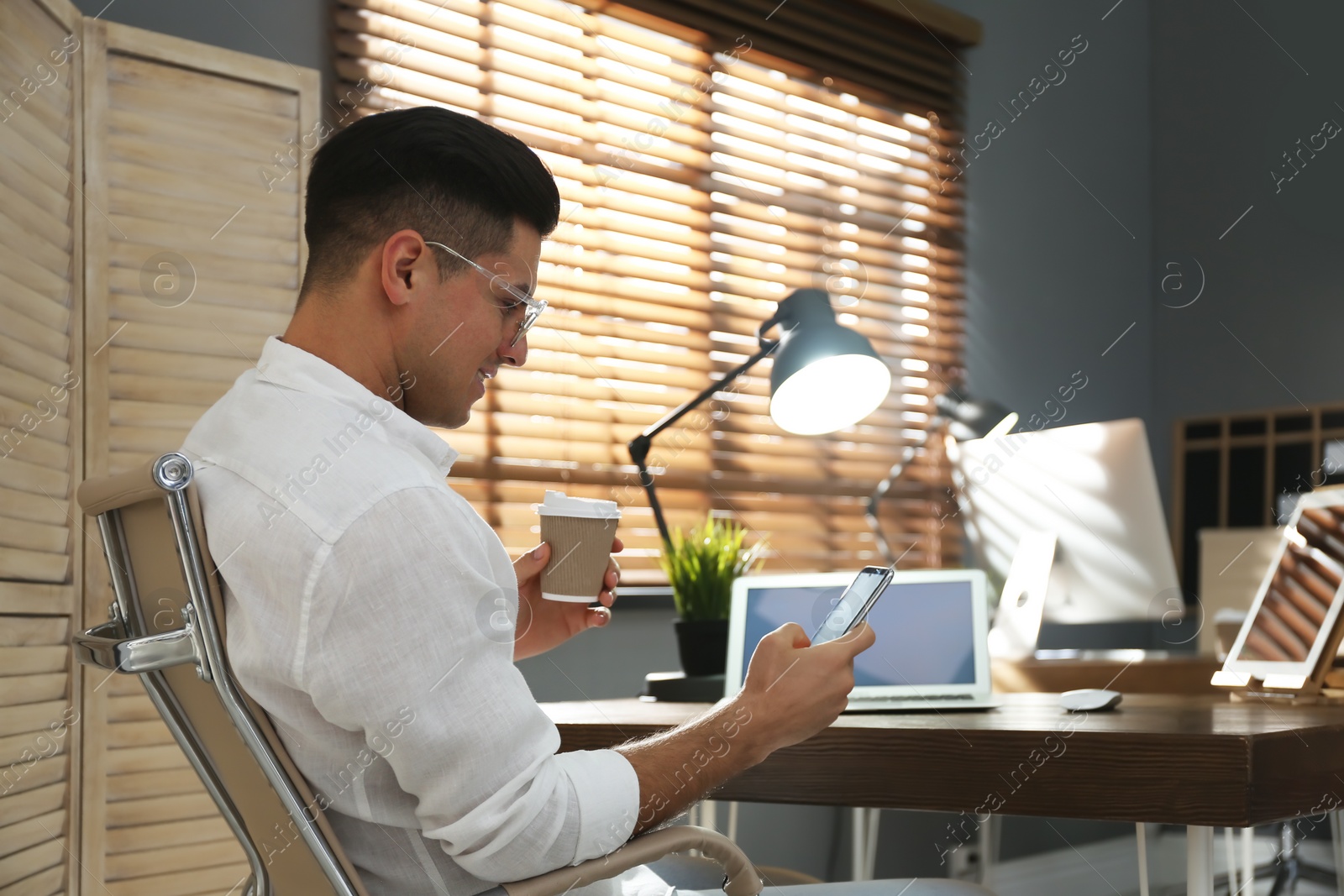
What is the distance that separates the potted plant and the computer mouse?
60cm

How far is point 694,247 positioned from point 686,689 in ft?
4.95

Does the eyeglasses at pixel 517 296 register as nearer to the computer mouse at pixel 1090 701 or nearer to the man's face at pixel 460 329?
the man's face at pixel 460 329

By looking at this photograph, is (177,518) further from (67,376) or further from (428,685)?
(67,376)

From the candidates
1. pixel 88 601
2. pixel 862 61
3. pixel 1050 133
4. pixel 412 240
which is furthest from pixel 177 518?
pixel 1050 133

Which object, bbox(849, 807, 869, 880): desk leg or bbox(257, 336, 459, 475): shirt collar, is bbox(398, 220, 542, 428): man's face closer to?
bbox(257, 336, 459, 475): shirt collar

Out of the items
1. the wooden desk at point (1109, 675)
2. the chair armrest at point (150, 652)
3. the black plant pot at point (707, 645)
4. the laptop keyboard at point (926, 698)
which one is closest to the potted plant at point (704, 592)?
the black plant pot at point (707, 645)

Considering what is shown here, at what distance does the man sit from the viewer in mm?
812

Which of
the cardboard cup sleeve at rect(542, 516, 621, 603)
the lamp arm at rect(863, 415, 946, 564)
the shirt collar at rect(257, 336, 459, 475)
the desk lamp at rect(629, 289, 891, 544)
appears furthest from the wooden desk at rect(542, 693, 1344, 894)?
the lamp arm at rect(863, 415, 946, 564)

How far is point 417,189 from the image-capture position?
3.40ft

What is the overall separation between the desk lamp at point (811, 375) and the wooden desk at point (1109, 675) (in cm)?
55

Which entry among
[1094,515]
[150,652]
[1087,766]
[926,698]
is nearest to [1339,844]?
[1094,515]

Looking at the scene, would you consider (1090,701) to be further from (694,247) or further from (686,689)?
(694,247)

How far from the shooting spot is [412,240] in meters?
1.02

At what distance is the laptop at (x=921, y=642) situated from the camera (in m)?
1.54
